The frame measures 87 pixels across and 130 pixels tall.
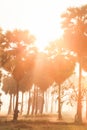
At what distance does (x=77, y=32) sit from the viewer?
4656 cm

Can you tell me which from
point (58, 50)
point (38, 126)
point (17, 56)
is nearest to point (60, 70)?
point (58, 50)

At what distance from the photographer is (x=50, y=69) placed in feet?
205

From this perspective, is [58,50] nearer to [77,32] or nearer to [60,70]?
[60,70]

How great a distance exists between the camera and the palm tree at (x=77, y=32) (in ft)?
152

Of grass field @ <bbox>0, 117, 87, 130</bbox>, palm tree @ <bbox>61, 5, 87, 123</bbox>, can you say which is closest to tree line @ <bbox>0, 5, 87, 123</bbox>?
palm tree @ <bbox>61, 5, 87, 123</bbox>

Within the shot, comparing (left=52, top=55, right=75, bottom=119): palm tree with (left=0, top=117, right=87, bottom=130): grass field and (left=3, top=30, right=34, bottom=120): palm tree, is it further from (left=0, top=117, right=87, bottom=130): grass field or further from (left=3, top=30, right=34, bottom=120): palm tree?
(left=0, top=117, right=87, bottom=130): grass field

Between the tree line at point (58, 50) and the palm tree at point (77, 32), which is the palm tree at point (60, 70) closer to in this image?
the tree line at point (58, 50)

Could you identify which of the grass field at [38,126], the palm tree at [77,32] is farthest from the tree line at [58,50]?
the grass field at [38,126]

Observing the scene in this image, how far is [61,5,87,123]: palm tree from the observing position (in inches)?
1820

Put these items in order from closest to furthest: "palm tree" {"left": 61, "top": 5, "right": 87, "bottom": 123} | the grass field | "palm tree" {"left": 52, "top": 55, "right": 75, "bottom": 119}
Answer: the grass field
"palm tree" {"left": 61, "top": 5, "right": 87, "bottom": 123}
"palm tree" {"left": 52, "top": 55, "right": 75, "bottom": 119}

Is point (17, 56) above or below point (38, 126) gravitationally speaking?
above

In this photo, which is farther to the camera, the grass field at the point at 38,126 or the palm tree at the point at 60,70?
the palm tree at the point at 60,70

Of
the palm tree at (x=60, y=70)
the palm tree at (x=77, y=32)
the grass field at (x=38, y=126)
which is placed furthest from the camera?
the palm tree at (x=60, y=70)

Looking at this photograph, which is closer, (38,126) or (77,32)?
(38,126)
